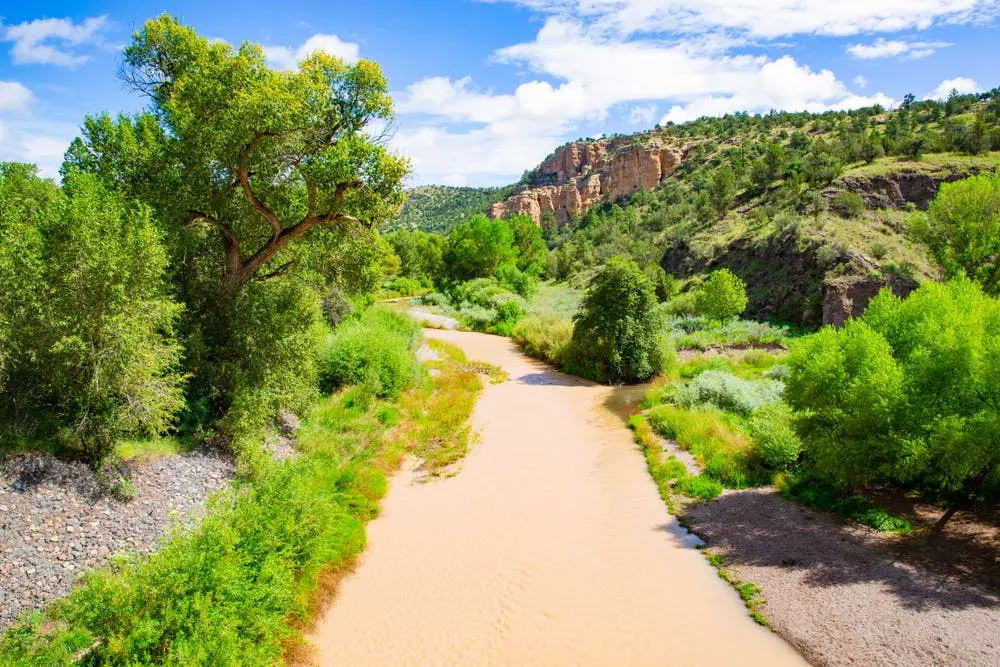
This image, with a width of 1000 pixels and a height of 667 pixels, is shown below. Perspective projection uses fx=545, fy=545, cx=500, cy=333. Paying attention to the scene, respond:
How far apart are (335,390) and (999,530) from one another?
18.5 metres

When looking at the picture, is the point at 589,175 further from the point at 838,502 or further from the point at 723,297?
the point at 838,502

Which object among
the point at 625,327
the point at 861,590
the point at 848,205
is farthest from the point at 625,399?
the point at 848,205

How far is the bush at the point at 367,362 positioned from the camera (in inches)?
794

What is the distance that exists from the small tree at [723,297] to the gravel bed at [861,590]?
2221 cm

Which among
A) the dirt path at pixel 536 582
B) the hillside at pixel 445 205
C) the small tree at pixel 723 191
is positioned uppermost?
the hillside at pixel 445 205

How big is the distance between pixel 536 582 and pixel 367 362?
1192cm

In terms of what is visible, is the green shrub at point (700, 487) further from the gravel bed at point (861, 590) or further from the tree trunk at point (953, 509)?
the tree trunk at point (953, 509)

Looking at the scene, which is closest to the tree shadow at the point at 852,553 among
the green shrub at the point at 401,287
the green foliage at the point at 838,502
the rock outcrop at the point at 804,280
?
the green foliage at the point at 838,502

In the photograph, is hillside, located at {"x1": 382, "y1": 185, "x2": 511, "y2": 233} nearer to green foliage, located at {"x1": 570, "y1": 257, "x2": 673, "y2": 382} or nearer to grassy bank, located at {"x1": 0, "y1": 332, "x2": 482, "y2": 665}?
green foliage, located at {"x1": 570, "y1": 257, "x2": 673, "y2": 382}

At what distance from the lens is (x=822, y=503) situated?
12.7 meters

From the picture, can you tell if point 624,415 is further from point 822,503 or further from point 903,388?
point 903,388

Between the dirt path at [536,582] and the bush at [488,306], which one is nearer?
the dirt path at [536,582]

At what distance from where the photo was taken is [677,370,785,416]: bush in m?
20.2

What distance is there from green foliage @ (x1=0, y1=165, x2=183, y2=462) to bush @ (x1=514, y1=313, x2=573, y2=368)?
906 inches
